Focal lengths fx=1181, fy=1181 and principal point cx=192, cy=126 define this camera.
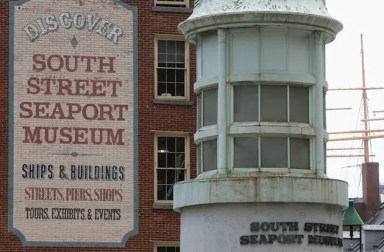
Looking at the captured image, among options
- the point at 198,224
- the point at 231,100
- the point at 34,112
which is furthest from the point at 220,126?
the point at 34,112

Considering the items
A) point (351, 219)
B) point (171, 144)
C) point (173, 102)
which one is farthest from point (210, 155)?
point (173, 102)

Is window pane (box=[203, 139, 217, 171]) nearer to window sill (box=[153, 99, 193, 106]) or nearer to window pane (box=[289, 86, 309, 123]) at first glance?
window pane (box=[289, 86, 309, 123])

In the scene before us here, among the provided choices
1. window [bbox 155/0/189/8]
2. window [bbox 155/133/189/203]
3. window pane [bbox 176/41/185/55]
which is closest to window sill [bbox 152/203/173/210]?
window [bbox 155/133/189/203]

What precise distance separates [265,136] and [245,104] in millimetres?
520

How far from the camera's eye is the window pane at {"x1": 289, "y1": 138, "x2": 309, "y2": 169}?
15852mm

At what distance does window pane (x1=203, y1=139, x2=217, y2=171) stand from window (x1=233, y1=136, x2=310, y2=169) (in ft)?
1.30

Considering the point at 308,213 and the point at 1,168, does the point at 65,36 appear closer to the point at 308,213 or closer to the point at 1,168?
the point at 1,168

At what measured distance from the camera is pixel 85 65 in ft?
129

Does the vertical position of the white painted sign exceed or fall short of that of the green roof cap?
it exceeds it

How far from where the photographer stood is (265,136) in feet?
51.7

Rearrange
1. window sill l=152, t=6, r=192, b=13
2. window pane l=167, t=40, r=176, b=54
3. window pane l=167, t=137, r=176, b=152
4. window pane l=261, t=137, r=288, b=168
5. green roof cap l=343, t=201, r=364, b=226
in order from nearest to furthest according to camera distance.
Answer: window pane l=261, t=137, r=288, b=168
green roof cap l=343, t=201, r=364, b=226
window pane l=167, t=137, r=176, b=152
window pane l=167, t=40, r=176, b=54
window sill l=152, t=6, r=192, b=13

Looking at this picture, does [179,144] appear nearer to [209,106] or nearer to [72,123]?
[72,123]

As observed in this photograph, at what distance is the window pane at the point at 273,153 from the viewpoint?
51.7 feet

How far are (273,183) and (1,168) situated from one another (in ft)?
80.1
